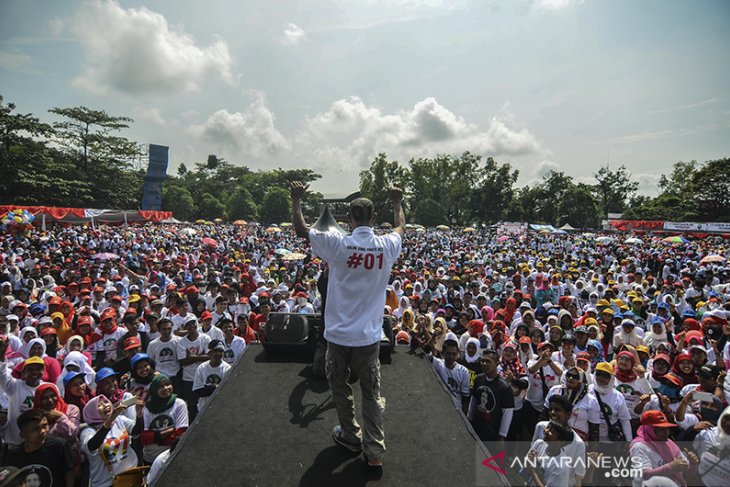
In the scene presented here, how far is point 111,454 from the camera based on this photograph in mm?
3096

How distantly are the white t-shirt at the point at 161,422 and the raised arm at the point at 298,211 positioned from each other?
2519 millimetres

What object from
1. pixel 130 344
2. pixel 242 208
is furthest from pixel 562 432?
pixel 242 208

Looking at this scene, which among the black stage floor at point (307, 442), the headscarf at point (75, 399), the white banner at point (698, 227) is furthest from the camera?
the white banner at point (698, 227)

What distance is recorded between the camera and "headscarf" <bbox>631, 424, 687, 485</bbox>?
3027mm

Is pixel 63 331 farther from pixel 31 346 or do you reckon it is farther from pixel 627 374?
pixel 627 374

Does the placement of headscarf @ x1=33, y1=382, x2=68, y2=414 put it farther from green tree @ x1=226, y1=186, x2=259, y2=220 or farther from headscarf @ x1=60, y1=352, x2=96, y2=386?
green tree @ x1=226, y1=186, x2=259, y2=220

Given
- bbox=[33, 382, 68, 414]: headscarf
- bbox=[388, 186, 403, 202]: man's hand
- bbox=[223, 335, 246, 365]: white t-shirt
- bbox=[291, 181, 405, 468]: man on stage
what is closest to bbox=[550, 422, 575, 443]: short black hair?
bbox=[291, 181, 405, 468]: man on stage

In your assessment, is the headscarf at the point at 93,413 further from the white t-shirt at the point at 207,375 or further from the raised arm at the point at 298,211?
the raised arm at the point at 298,211

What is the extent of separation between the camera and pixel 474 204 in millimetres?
53406

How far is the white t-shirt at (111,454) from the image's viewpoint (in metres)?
3.09

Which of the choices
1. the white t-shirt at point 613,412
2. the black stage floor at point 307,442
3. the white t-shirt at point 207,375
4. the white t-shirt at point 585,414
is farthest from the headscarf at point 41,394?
the white t-shirt at point 613,412

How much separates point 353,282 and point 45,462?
9.32ft

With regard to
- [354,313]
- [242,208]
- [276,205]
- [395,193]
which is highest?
[276,205]

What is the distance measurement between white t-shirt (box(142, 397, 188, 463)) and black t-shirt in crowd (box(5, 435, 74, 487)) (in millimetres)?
614
